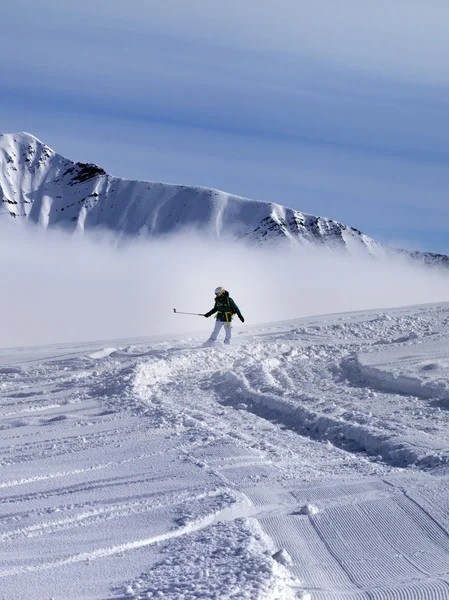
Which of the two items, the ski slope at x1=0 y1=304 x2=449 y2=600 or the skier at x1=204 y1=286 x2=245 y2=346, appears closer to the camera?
the ski slope at x1=0 y1=304 x2=449 y2=600

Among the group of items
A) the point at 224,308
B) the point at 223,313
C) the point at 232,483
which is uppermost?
the point at 224,308

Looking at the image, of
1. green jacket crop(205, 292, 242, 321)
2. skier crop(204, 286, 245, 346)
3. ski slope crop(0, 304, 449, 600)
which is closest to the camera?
ski slope crop(0, 304, 449, 600)

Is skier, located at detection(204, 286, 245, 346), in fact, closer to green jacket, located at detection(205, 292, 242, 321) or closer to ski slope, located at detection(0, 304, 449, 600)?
green jacket, located at detection(205, 292, 242, 321)

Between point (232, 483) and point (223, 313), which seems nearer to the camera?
point (232, 483)

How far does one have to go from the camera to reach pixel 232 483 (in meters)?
7.14

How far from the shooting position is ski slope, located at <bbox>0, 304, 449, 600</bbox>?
16.6 feet

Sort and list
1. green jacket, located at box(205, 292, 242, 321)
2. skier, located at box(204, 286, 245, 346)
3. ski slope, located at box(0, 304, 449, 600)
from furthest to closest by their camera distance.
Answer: green jacket, located at box(205, 292, 242, 321)
skier, located at box(204, 286, 245, 346)
ski slope, located at box(0, 304, 449, 600)

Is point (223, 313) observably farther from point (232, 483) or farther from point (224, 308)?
point (232, 483)

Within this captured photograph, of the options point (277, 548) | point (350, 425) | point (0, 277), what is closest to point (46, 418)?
point (350, 425)

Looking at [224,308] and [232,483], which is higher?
[224,308]

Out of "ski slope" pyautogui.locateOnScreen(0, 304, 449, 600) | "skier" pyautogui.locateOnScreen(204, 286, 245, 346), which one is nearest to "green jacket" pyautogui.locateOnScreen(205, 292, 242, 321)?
"skier" pyautogui.locateOnScreen(204, 286, 245, 346)

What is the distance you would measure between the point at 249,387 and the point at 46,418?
10.9 ft

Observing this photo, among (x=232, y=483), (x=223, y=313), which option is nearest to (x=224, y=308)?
(x=223, y=313)

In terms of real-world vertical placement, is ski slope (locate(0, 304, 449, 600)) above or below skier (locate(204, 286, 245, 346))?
below
